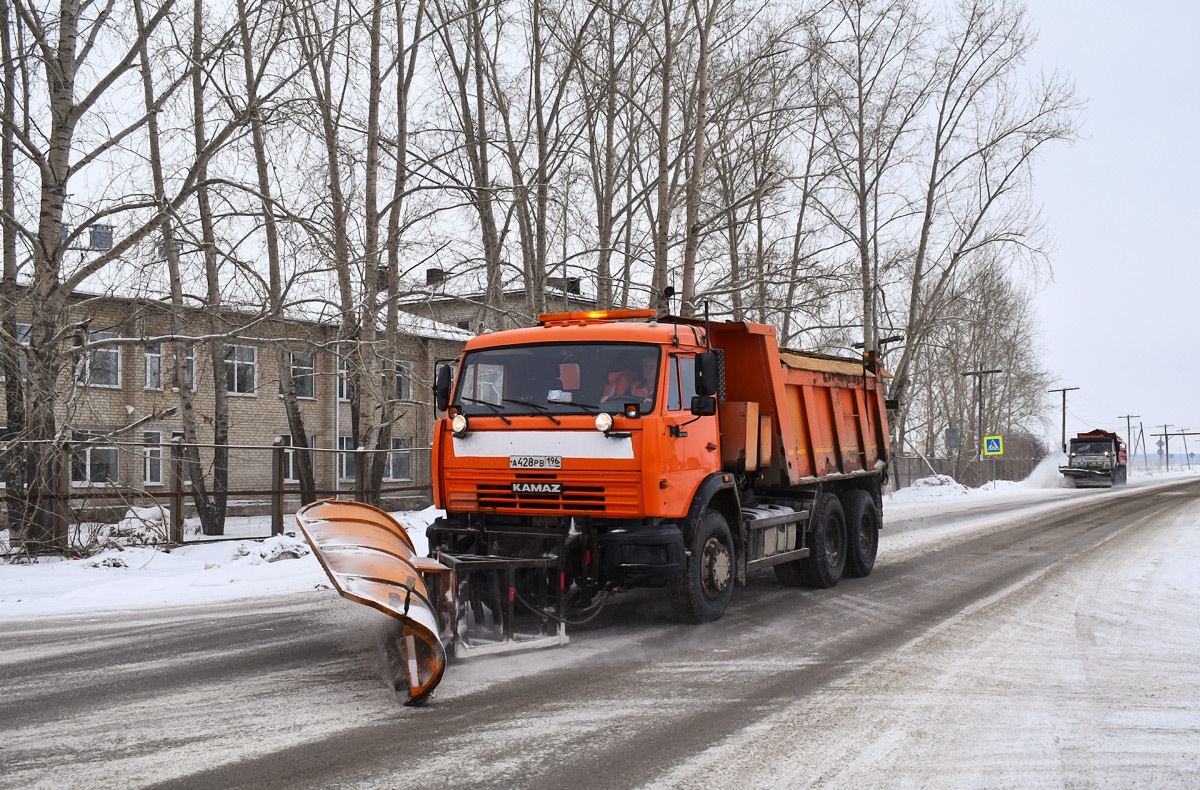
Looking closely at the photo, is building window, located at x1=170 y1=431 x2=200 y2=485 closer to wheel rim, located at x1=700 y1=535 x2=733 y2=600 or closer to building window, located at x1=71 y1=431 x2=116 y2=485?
building window, located at x1=71 y1=431 x2=116 y2=485

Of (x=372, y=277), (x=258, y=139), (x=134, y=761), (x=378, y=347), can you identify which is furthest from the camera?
(x=258, y=139)

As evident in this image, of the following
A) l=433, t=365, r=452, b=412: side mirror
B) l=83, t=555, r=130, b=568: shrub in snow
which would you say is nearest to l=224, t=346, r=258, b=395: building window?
l=83, t=555, r=130, b=568: shrub in snow

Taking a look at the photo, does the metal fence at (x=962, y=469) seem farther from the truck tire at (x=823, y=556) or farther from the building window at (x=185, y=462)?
the building window at (x=185, y=462)

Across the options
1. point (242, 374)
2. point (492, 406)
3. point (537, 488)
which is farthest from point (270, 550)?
point (242, 374)

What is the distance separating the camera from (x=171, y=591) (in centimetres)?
1058

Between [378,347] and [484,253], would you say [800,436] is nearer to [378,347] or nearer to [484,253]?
[378,347]

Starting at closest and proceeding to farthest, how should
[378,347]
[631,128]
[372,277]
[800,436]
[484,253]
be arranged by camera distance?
[800,436]
[372,277]
[378,347]
[484,253]
[631,128]

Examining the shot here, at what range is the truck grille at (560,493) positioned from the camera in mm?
7410

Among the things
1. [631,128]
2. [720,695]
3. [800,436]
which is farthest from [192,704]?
[631,128]

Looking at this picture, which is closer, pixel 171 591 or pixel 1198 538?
pixel 171 591

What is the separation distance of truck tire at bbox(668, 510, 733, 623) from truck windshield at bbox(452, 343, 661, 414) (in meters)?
1.35

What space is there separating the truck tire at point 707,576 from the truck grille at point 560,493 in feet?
2.98

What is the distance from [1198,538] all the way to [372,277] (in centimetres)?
1499

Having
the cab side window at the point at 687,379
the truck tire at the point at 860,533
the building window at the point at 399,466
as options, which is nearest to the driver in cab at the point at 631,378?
the cab side window at the point at 687,379
